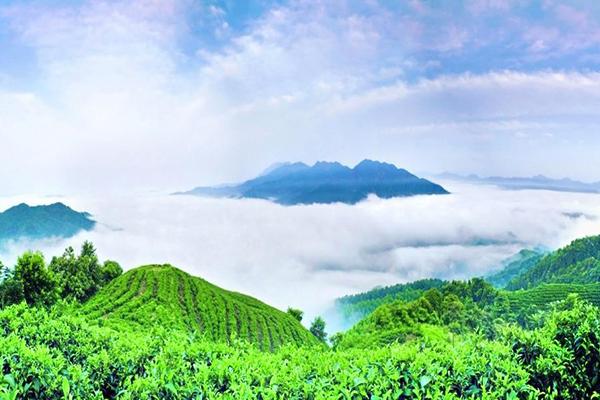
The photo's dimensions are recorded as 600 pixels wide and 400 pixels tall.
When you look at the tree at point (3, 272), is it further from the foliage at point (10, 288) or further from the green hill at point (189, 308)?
the green hill at point (189, 308)

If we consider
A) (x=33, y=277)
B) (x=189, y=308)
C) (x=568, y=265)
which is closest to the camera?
(x=33, y=277)

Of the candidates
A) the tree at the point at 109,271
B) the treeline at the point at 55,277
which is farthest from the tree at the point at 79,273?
the tree at the point at 109,271

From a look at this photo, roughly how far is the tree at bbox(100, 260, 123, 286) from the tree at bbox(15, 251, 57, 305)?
17980 mm

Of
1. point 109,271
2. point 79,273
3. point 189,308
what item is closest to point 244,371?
point 189,308

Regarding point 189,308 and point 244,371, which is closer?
point 244,371

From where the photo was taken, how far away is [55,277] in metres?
39.1

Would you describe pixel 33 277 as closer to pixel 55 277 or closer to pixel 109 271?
pixel 55 277

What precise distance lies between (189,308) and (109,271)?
1969 cm

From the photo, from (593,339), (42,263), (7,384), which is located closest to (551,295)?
(42,263)

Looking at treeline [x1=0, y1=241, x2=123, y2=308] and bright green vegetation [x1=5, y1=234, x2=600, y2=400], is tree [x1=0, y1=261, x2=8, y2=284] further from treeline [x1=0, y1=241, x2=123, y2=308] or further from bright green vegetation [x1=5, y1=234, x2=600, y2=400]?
bright green vegetation [x1=5, y1=234, x2=600, y2=400]

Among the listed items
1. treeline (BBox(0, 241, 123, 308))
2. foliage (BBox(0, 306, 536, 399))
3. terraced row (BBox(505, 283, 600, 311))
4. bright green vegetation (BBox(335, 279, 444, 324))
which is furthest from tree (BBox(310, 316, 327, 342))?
foliage (BBox(0, 306, 536, 399))

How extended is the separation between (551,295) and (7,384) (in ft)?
273

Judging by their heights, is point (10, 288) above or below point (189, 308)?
above

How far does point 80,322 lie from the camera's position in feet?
23.1
